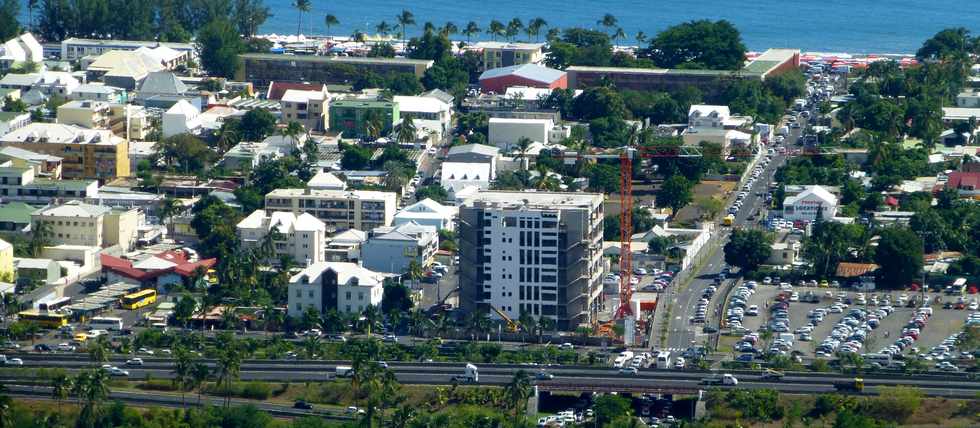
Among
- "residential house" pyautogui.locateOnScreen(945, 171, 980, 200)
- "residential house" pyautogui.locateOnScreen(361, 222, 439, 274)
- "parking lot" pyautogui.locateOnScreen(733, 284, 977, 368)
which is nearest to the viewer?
"parking lot" pyautogui.locateOnScreen(733, 284, 977, 368)

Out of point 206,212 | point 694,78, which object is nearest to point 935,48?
point 694,78

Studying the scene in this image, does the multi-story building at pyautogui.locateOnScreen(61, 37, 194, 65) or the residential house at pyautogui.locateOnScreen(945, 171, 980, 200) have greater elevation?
the multi-story building at pyautogui.locateOnScreen(61, 37, 194, 65)

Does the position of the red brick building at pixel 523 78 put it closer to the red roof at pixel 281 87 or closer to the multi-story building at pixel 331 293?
the red roof at pixel 281 87

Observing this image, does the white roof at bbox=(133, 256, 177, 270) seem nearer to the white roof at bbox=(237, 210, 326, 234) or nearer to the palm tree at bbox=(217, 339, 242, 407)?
the white roof at bbox=(237, 210, 326, 234)

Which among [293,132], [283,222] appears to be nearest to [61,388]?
[283,222]

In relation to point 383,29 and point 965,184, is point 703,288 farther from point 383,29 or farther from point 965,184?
point 383,29

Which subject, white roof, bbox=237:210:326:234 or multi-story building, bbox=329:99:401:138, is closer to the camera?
white roof, bbox=237:210:326:234

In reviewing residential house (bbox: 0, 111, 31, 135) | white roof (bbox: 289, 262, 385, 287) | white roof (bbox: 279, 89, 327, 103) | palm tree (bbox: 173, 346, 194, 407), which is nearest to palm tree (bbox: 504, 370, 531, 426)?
palm tree (bbox: 173, 346, 194, 407)
